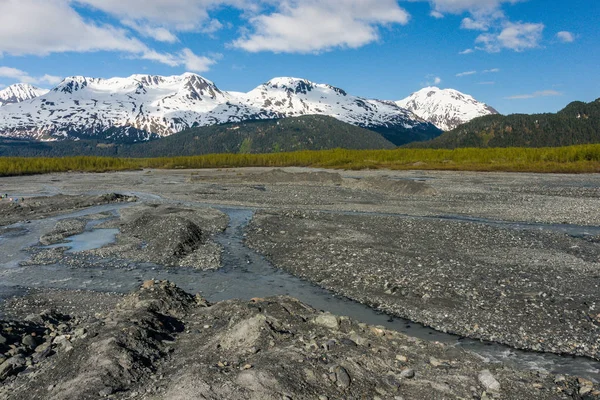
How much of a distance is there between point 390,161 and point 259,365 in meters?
154

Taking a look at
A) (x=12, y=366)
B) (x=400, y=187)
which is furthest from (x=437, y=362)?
(x=400, y=187)

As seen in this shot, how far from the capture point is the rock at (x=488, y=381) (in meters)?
9.20

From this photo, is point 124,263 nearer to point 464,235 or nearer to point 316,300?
point 316,300

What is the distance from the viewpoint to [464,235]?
93.0ft

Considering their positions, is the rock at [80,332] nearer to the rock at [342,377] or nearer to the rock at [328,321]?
the rock at [328,321]

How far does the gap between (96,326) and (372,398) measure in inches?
347

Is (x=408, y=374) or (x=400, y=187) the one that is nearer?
(x=408, y=374)

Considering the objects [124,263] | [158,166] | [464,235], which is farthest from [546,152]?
[158,166]

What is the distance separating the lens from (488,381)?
9.42 meters

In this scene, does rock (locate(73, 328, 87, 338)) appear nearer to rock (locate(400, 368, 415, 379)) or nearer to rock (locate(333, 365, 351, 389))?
rock (locate(333, 365, 351, 389))

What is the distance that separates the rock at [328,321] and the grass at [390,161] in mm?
110482

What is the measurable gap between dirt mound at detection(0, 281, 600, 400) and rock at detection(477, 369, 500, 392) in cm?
2

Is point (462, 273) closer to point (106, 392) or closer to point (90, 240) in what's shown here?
point (106, 392)

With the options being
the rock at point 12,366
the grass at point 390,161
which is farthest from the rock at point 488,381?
the grass at point 390,161
